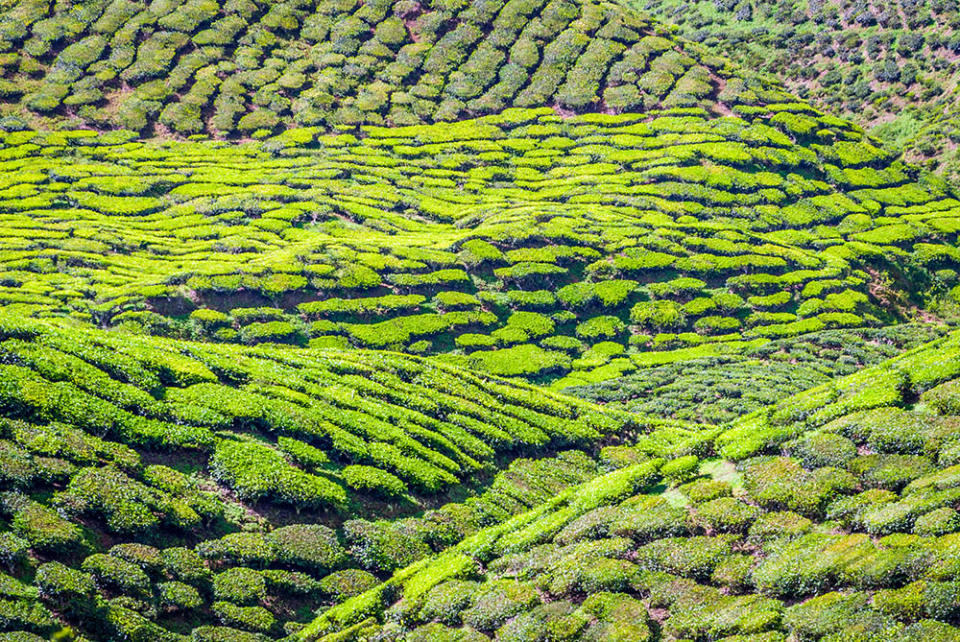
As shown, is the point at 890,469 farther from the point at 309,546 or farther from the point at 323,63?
the point at 323,63

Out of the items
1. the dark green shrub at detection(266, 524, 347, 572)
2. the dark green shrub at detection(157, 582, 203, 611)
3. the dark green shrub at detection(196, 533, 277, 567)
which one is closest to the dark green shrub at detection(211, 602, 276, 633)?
the dark green shrub at detection(157, 582, 203, 611)

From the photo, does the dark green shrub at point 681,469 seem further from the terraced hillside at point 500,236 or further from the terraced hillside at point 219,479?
the terraced hillside at point 500,236

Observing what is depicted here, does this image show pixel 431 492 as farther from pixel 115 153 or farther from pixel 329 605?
pixel 115 153

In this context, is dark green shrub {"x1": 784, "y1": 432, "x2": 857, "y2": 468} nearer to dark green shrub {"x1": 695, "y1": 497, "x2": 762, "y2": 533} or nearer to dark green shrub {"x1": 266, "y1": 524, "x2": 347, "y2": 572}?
dark green shrub {"x1": 695, "y1": 497, "x2": 762, "y2": 533}

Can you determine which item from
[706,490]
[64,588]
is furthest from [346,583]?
[706,490]

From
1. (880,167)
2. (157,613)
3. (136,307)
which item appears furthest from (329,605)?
(880,167)

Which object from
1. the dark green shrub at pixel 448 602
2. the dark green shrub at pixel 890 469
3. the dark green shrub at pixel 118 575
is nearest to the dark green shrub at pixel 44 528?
the dark green shrub at pixel 118 575
